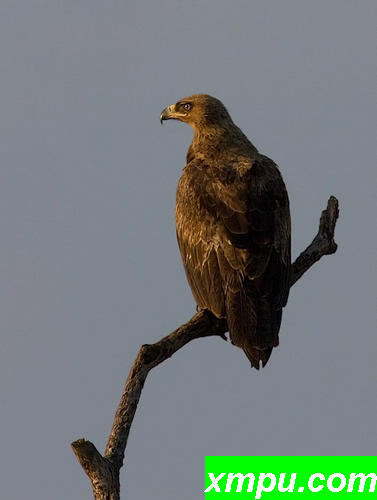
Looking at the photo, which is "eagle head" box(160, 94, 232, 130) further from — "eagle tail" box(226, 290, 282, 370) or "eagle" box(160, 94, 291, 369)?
"eagle tail" box(226, 290, 282, 370)

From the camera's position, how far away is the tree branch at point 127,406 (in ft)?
35.2

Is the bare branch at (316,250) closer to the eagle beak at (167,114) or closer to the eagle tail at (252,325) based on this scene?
the eagle tail at (252,325)

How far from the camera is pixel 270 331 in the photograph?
14.3m

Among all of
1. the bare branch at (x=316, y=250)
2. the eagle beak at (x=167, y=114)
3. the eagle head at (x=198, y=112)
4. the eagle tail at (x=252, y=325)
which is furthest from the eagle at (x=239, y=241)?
the eagle beak at (x=167, y=114)

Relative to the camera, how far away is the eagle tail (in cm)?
1416

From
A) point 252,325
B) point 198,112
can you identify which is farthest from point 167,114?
point 252,325

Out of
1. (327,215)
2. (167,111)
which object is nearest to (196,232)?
(327,215)

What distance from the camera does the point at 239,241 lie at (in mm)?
14789

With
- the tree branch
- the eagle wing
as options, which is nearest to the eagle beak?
the eagle wing

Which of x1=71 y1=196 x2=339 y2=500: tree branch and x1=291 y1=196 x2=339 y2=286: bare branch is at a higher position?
x1=291 y1=196 x2=339 y2=286: bare branch

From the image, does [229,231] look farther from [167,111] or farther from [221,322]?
[167,111]

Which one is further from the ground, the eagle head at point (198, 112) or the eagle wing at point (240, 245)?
the eagle head at point (198, 112)

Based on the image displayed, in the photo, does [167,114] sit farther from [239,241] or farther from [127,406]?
[127,406]

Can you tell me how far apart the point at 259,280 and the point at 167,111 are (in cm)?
494
